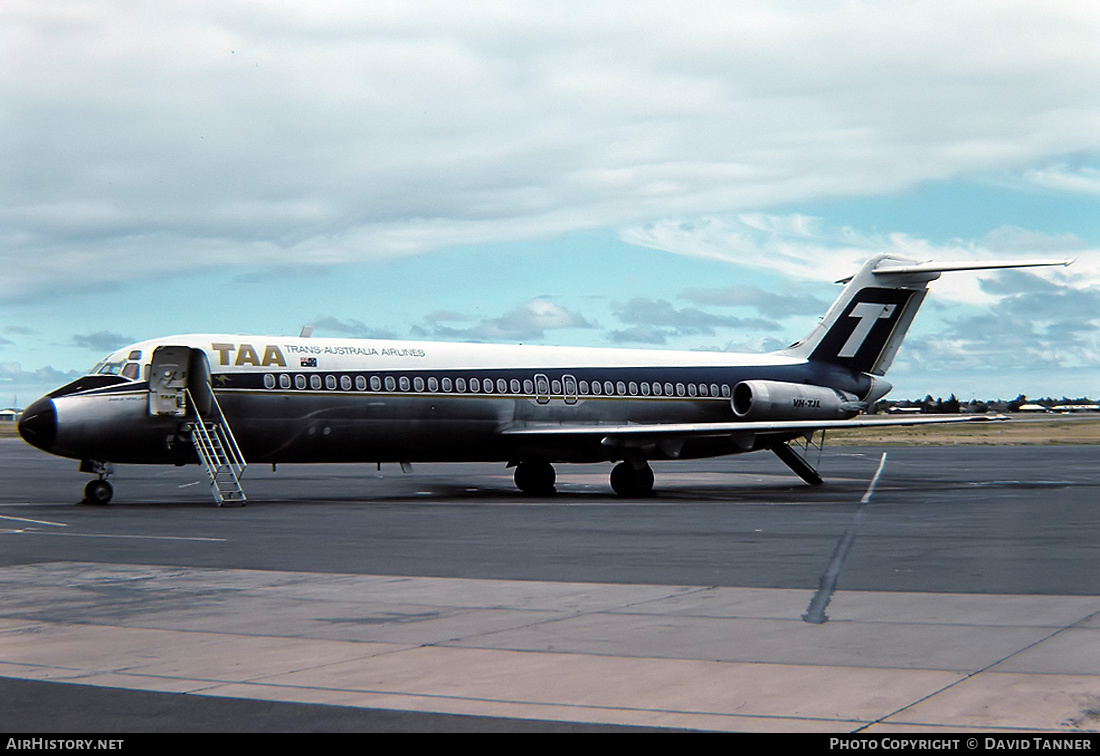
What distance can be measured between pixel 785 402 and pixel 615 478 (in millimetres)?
5930

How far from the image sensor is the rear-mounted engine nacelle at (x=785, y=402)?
3150cm

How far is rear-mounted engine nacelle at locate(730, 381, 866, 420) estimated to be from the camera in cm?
3150

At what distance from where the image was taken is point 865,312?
3469 centimetres

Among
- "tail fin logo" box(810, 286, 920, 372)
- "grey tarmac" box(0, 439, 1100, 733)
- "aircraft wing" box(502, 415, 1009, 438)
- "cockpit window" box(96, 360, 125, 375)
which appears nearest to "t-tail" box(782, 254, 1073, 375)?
"tail fin logo" box(810, 286, 920, 372)

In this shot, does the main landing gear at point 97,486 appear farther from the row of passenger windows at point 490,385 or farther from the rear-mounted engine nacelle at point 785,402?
the rear-mounted engine nacelle at point 785,402

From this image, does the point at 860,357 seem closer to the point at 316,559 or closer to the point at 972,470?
the point at 972,470

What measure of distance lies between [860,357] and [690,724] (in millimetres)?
29965

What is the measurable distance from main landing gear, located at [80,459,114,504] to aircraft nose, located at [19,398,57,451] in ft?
4.02

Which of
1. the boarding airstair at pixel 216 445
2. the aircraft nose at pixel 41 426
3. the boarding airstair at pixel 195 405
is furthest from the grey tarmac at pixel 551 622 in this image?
the boarding airstair at pixel 195 405

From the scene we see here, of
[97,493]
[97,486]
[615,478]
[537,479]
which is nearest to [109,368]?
[97,486]

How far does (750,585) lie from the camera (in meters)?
11.9

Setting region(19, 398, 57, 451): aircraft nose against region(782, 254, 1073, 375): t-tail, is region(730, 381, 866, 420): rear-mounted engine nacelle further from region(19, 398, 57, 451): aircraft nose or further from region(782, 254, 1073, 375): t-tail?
region(19, 398, 57, 451): aircraft nose
